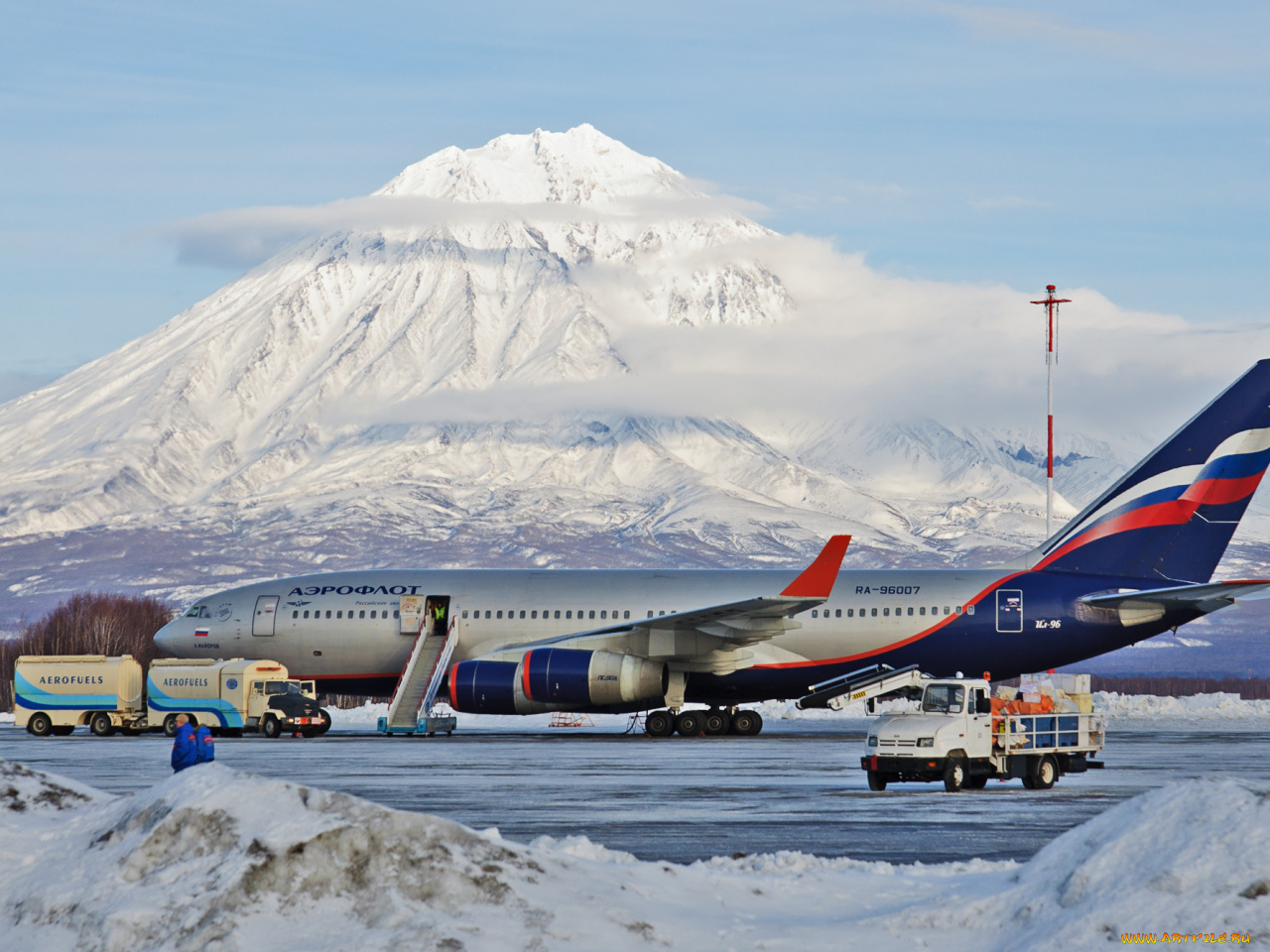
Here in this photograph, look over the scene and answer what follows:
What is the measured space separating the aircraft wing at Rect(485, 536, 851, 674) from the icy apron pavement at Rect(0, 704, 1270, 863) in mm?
1936

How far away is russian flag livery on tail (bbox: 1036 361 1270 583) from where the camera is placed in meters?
34.8

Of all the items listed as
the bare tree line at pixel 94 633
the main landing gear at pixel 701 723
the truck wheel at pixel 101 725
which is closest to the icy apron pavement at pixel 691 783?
the main landing gear at pixel 701 723

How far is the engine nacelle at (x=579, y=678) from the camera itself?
3331 centimetres

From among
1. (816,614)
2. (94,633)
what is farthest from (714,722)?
(94,633)

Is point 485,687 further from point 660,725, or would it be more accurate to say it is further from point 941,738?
point 941,738

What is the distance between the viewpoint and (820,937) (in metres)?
9.45

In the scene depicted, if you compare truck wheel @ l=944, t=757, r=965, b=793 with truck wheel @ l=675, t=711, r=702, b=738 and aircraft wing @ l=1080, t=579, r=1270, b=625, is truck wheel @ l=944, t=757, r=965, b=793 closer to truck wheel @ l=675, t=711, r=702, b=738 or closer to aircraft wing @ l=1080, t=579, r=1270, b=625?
aircraft wing @ l=1080, t=579, r=1270, b=625

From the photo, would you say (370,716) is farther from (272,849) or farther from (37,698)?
(272,849)

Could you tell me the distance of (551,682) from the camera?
33344mm

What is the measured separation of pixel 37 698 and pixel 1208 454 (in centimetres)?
2914

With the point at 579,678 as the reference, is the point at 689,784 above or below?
below

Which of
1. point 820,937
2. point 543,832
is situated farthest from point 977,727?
point 820,937

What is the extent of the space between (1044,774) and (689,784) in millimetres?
5047

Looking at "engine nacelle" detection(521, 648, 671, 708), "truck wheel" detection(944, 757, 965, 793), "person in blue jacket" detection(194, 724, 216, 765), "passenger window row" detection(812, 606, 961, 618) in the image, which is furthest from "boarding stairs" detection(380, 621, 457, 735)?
"person in blue jacket" detection(194, 724, 216, 765)
